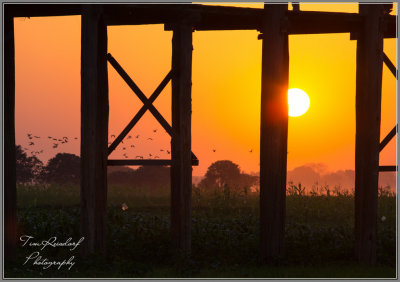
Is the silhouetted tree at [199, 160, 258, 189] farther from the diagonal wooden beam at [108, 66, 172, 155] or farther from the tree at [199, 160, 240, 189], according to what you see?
the diagonal wooden beam at [108, 66, 172, 155]

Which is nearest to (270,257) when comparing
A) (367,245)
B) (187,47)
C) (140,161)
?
(367,245)

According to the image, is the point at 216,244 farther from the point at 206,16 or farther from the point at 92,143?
the point at 206,16

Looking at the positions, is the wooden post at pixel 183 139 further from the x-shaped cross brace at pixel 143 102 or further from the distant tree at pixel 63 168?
the distant tree at pixel 63 168

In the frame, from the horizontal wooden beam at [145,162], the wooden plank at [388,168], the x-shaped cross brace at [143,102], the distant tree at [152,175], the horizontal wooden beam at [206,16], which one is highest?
the horizontal wooden beam at [206,16]

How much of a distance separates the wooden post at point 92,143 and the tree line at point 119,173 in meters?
21.4

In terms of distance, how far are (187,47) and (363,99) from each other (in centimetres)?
331

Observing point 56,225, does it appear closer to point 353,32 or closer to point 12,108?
point 12,108

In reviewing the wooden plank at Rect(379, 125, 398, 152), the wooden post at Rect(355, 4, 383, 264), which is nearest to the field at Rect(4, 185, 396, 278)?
the wooden post at Rect(355, 4, 383, 264)

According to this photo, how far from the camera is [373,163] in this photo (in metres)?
11.5

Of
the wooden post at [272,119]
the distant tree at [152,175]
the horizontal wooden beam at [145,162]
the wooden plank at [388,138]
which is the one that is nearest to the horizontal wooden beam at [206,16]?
the wooden post at [272,119]

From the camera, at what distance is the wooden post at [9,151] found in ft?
35.2

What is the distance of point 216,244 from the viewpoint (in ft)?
40.5

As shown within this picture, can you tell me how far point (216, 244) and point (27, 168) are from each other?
22.6m

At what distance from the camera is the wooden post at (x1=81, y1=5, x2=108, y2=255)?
Answer: 33.1 feet
